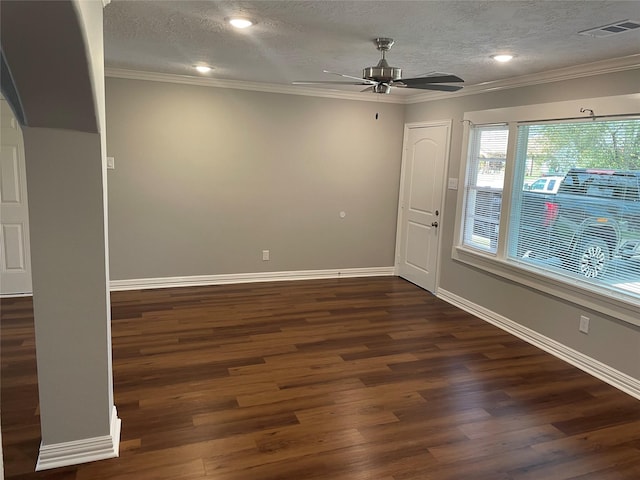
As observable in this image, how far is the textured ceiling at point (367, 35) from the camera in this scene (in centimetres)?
251

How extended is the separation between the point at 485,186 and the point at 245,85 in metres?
2.89

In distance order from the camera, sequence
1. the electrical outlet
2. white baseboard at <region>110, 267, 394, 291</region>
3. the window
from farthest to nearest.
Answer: white baseboard at <region>110, 267, 394, 291</region>
the window
the electrical outlet

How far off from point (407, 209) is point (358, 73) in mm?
2336

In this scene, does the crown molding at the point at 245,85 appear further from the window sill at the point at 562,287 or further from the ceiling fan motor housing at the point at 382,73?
the ceiling fan motor housing at the point at 382,73

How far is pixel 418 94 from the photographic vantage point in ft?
18.8

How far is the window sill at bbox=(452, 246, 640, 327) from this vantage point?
3.46 meters

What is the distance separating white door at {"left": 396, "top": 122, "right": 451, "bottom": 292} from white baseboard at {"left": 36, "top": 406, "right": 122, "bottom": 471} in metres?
4.11

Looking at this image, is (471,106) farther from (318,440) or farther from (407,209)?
(318,440)

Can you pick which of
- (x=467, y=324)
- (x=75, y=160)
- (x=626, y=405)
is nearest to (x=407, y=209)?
(x=467, y=324)

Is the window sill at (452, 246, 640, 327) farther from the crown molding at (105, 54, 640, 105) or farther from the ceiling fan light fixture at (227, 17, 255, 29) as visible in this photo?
the ceiling fan light fixture at (227, 17, 255, 29)

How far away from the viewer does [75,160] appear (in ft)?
7.02

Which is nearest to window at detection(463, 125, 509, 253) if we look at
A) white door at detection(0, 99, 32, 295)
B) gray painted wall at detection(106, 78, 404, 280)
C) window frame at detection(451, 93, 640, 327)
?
window frame at detection(451, 93, 640, 327)

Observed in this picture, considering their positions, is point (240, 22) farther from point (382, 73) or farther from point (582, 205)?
point (582, 205)

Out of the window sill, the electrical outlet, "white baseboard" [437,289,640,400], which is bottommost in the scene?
"white baseboard" [437,289,640,400]
